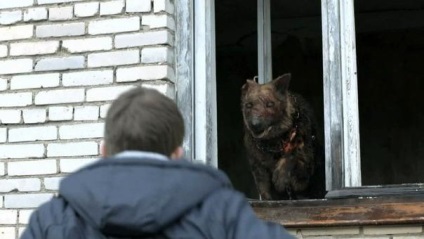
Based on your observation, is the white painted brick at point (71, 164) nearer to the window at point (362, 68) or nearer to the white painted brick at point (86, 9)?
the white painted brick at point (86, 9)

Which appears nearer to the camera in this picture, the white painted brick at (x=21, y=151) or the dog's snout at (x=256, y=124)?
the white painted brick at (x=21, y=151)

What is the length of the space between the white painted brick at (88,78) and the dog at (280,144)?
0.77 metres

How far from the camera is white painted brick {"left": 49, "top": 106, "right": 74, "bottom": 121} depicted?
4.40 meters

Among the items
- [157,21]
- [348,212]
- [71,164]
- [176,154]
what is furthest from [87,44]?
[176,154]

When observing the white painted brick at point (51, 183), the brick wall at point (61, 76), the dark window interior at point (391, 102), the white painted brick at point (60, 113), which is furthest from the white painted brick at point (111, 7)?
the dark window interior at point (391, 102)

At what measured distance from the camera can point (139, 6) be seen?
437 cm

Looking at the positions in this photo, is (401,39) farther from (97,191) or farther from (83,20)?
(97,191)

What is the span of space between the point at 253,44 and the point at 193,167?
20.5ft

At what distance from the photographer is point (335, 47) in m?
4.20

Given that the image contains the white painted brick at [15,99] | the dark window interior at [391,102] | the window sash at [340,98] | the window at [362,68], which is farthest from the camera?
the dark window interior at [391,102]

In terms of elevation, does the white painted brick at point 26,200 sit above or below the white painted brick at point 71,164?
below

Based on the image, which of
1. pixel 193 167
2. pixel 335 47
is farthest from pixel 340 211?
pixel 193 167

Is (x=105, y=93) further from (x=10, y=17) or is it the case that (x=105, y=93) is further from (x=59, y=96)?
(x=10, y=17)

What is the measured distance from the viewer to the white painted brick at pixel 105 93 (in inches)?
170
